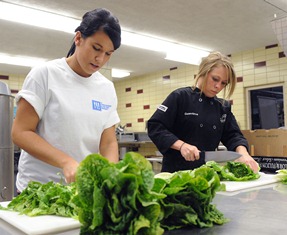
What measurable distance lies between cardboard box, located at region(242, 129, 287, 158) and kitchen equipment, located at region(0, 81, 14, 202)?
2.74m

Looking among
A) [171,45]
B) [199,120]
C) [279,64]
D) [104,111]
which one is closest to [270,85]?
[279,64]

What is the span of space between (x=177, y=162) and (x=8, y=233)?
1.39 metres

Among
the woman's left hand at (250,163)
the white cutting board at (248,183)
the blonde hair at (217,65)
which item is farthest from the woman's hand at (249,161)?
the blonde hair at (217,65)

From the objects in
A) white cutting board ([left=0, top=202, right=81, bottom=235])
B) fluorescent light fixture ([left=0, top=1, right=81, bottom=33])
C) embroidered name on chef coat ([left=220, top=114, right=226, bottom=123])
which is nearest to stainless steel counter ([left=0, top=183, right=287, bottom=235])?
white cutting board ([left=0, top=202, right=81, bottom=235])

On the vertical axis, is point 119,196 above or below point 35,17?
below

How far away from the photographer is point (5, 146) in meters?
3.60

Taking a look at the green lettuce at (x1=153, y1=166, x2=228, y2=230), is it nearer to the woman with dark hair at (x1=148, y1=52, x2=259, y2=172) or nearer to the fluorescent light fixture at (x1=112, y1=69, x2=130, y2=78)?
the woman with dark hair at (x1=148, y1=52, x2=259, y2=172)

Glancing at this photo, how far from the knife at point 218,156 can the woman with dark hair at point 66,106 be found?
2.10ft

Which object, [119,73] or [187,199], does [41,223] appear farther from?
[119,73]

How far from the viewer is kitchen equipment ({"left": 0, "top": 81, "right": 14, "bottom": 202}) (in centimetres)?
357

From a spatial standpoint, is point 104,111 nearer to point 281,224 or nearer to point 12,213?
point 12,213

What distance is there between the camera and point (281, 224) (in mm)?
974

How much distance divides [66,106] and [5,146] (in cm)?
239

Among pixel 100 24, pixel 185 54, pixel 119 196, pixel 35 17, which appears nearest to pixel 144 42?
pixel 185 54
